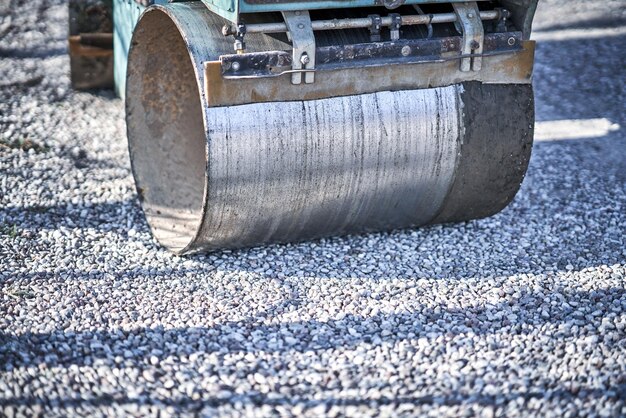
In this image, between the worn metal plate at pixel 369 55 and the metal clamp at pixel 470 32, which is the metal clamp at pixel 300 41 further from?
the metal clamp at pixel 470 32

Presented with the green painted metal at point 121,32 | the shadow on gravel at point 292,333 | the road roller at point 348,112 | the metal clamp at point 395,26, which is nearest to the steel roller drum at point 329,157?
the road roller at point 348,112

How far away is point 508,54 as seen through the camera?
3979mm

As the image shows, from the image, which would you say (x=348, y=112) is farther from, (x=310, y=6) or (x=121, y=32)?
(x=121, y=32)

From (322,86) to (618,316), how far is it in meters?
1.65

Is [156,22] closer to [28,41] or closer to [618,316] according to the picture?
[618,316]

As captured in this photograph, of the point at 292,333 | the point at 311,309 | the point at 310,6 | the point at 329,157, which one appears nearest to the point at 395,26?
the point at 310,6

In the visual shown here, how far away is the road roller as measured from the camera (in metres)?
3.64

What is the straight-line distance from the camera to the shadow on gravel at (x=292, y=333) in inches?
132

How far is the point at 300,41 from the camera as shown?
359cm

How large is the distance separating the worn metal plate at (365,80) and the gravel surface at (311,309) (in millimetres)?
852

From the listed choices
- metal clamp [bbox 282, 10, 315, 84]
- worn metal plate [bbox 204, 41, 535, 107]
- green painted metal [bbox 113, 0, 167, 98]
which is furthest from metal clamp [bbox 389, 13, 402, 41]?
green painted metal [bbox 113, 0, 167, 98]

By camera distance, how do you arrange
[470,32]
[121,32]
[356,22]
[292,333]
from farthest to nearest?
1. [121,32]
2. [470,32]
3. [356,22]
4. [292,333]

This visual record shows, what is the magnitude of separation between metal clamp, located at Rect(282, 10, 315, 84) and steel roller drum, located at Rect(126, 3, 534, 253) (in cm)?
Answer: 15

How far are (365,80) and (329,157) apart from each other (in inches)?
15.1
